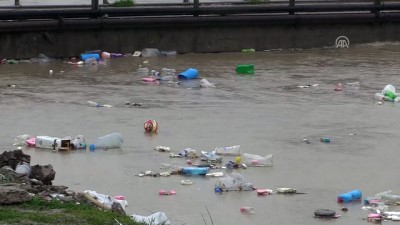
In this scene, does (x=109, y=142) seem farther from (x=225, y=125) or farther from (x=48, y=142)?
(x=225, y=125)

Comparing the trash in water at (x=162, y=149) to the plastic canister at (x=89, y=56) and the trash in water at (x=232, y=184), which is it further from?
the plastic canister at (x=89, y=56)

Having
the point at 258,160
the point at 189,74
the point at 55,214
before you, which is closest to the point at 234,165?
the point at 258,160

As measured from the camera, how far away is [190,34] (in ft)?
70.1

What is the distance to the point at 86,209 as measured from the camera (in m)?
8.06

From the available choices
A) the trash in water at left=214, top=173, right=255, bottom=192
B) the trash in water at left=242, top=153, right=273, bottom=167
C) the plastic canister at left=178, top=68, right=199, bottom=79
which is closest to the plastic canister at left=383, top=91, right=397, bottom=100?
the plastic canister at left=178, top=68, right=199, bottom=79

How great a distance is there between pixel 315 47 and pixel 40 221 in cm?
1577

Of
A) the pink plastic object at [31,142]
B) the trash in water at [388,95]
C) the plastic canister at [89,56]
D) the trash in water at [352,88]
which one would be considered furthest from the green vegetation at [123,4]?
the pink plastic object at [31,142]

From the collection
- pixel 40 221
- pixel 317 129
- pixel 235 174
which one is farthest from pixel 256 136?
pixel 40 221

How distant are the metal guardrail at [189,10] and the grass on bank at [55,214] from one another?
12.1 meters

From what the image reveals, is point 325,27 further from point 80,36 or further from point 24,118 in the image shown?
point 24,118

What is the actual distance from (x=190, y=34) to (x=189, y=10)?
0.46 metres

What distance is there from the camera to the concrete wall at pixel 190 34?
19859mm

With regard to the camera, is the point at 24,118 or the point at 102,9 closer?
the point at 24,118

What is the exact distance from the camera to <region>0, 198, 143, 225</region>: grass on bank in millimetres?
7328
